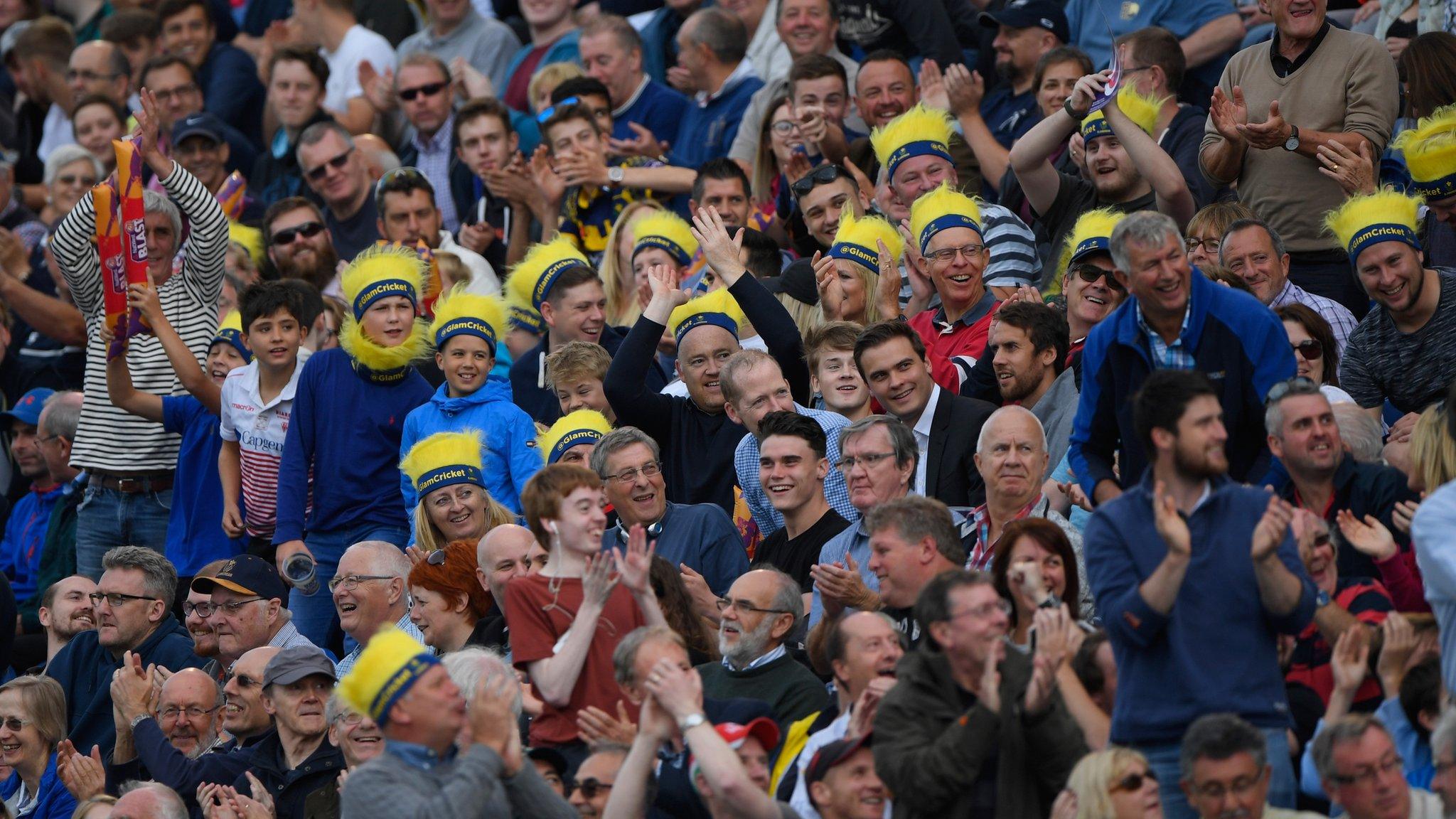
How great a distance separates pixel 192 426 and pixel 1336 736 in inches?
255

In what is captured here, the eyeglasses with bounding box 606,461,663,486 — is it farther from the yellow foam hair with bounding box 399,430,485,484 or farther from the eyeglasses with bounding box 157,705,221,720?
the eyeglasses with bounding box 157,705,221,720

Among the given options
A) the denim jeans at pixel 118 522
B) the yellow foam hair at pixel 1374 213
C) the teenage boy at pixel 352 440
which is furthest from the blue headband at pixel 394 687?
the denim jeans at pixel 118 522

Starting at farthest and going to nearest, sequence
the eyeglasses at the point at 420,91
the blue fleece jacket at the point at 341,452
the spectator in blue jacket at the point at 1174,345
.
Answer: the eyeglasses at the point at 420,91, the blue fleece jacket at the point at 341,452, the spectator in blue jacket at the point at 1174,345

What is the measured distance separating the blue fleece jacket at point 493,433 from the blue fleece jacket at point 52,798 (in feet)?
5.88

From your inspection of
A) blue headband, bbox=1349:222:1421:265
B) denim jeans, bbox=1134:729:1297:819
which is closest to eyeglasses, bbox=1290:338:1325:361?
blue headband, bbox=1349:222:1421:265

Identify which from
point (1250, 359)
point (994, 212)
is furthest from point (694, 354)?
point (1250, 359)

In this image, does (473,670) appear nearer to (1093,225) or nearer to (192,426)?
(1093,225)

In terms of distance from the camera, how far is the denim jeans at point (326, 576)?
9.35 m

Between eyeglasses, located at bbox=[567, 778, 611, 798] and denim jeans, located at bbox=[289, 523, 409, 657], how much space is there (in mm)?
3250

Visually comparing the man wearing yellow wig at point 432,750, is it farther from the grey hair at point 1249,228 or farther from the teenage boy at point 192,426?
the teenage boy at point 192,426

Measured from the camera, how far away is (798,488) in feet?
25.3

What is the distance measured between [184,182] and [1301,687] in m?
6.67

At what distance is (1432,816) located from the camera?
5.41 m

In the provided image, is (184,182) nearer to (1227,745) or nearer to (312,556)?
(312,556)
